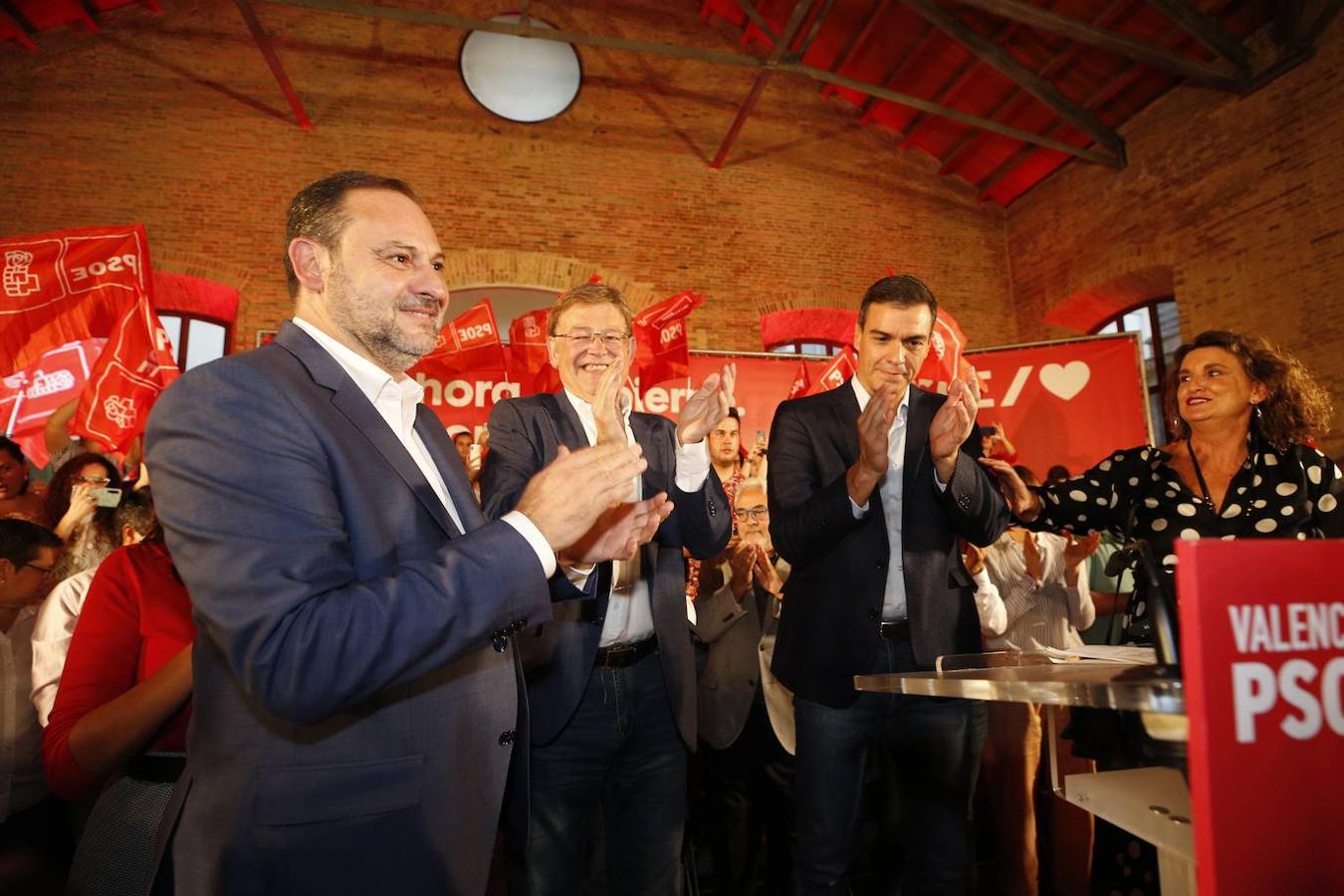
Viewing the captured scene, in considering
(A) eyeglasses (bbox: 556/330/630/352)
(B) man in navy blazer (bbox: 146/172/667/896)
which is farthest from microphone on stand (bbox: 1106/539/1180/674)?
(A) eyeglasses (bbox: 556/330/630/352)

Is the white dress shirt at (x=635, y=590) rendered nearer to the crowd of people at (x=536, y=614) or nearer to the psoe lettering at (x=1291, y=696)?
the crowd of people at (x=536, y=614)

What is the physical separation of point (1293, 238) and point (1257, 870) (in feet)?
27.7

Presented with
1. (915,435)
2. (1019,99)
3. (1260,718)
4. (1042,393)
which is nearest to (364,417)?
(1260,718)

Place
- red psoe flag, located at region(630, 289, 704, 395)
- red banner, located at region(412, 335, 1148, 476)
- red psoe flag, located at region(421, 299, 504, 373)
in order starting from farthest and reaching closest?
red banner, located at region(412, 335, 1148, 476), red psoe flag, located at region(630, 289, 704, 395), red psoe flag, located at region(421, 299, 504, 373)

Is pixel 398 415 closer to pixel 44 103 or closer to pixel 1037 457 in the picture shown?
pixel 1037 457

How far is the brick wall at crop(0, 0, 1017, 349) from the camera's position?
328 inches

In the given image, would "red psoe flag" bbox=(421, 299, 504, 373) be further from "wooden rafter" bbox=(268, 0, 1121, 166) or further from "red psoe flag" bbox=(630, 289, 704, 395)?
"wooden rafter" bbox=(268, 0, 1121, 166)

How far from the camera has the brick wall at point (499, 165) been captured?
27.3 feet

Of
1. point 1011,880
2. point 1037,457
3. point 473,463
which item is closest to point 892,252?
point 1037,457

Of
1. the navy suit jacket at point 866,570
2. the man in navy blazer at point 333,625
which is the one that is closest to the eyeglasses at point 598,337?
the navy suit jacket at point 866,570

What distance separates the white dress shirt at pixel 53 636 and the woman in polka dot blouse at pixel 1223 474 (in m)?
2.49

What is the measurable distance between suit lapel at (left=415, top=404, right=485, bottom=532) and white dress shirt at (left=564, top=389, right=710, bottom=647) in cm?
52

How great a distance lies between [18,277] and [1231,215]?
32.4ft

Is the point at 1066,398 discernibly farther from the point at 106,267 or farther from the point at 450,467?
the point at 106,267
